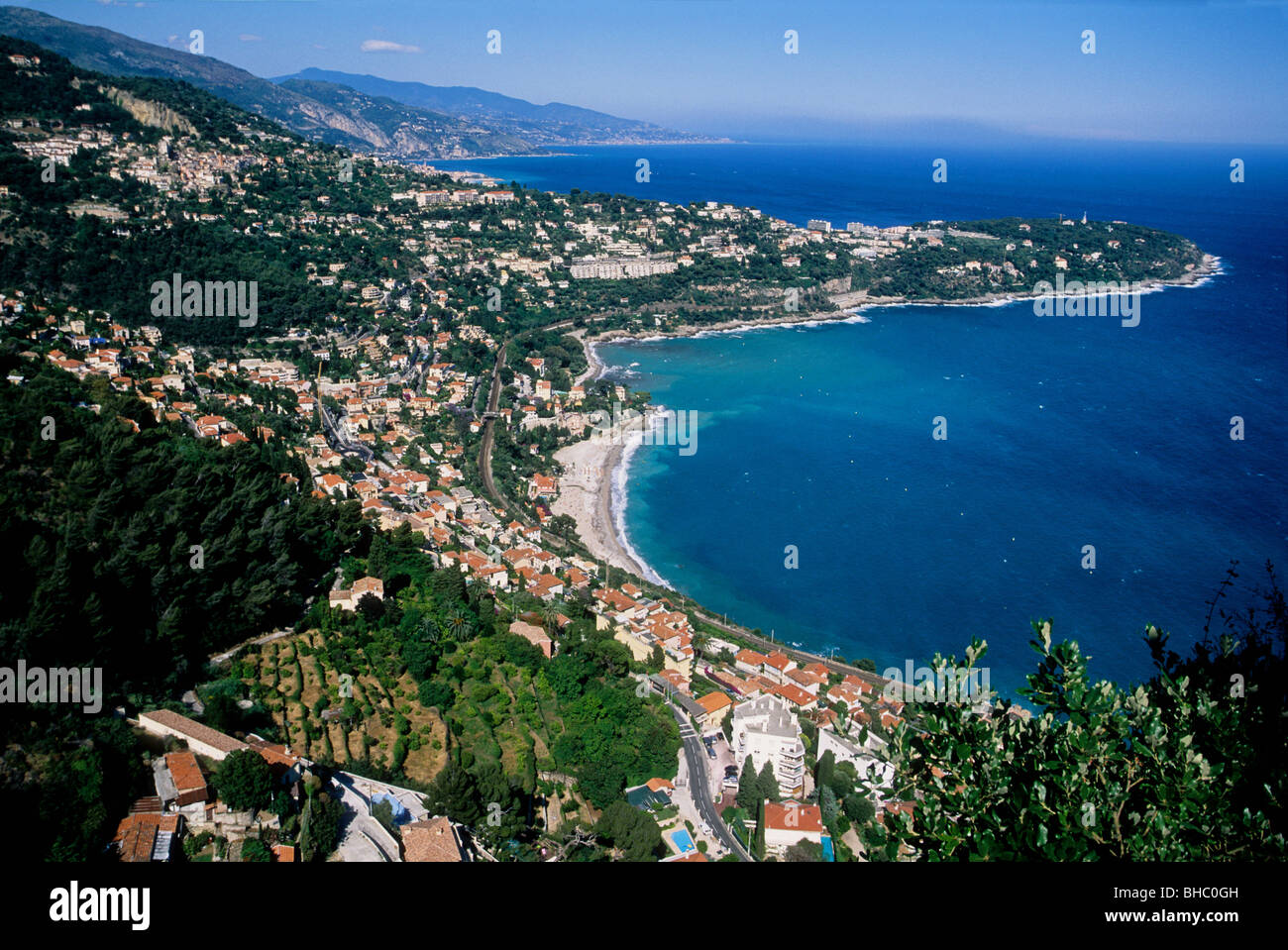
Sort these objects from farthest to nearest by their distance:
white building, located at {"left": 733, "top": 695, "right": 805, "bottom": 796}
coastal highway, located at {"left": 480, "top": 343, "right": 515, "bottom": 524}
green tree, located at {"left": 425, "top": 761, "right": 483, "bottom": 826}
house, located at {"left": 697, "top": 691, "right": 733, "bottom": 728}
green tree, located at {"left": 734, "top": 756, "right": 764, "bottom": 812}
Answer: coastal highway, located at {"left": 480, "top": 343, "right": 515, "bottom": 524}
house, located at {"left": 697, "top": 691, "right": 733, "bottom": 728}
white building, located at {"left": 733, "top": 695, "right": 805, "bottom": 796}
green tree, located at {"left": 734, "top": 756, "right": 764, "bottom": 812}
green tree, located at {"left": 425, "top": 761, "right": 483, "bottom": 826}

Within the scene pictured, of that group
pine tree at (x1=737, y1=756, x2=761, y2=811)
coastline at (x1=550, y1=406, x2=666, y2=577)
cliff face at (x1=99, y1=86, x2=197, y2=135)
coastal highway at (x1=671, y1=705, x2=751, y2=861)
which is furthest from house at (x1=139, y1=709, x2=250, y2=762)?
cliff face at (x1=99, y1=86, x2=197, y2=135)

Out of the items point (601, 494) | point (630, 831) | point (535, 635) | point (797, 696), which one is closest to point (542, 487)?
point (601, 494)

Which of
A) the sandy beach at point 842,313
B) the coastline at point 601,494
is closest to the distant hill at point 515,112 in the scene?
the sandy beach at point 842,313

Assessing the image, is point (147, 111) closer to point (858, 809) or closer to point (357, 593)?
point (357, 593)

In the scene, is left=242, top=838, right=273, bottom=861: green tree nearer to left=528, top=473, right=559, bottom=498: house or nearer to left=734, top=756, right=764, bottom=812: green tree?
left=734, top=756, right=764, bottom=812: green tree

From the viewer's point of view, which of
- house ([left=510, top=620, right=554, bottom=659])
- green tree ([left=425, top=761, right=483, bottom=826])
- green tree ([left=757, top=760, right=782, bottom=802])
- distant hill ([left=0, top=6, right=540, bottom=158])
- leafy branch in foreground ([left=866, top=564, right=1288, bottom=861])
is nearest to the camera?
leafy branch in foreground ([left=866, top=564, right=1288, bottom=861])
